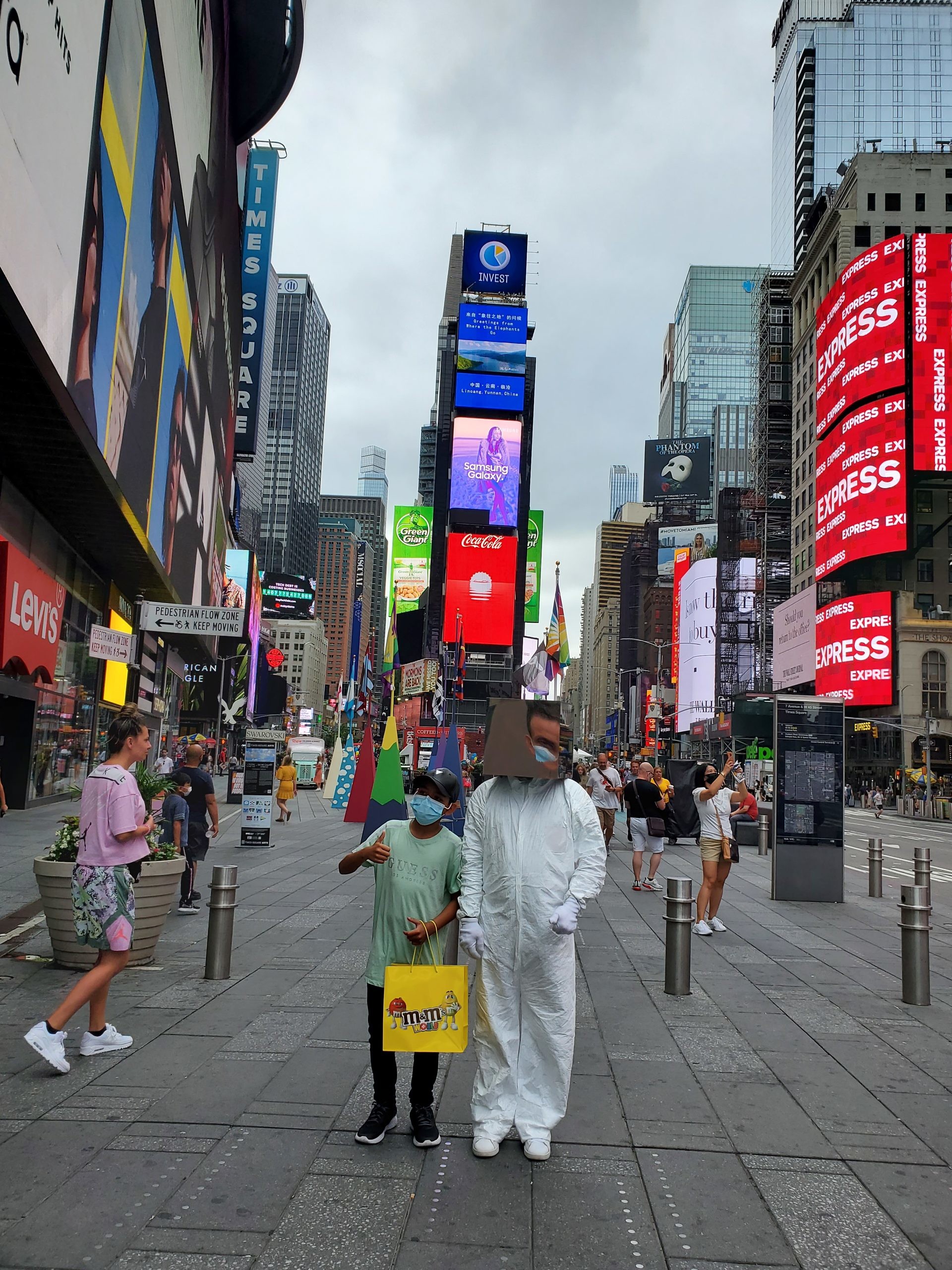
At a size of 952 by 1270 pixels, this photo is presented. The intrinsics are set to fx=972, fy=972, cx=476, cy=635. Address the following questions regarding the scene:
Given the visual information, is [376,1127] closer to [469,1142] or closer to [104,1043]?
[469,1142]

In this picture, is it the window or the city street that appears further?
the window

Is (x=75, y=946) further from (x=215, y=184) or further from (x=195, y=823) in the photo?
(x=215, y=184)

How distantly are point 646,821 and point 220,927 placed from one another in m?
7.88

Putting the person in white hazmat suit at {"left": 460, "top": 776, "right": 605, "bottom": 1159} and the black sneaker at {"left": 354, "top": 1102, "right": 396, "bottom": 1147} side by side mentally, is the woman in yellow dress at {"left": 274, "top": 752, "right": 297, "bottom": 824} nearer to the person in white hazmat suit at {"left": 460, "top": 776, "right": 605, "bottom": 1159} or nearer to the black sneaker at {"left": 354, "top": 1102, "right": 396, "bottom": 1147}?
the black sneaker at {"left": 354, "top": 1102, "right": 396, "bottom": 1147}

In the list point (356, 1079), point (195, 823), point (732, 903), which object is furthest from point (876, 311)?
point (356, 1079)

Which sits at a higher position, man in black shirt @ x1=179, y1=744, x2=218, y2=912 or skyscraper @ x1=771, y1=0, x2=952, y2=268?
skyscraper @ x1=771, y1=0, x2=952, y2=268

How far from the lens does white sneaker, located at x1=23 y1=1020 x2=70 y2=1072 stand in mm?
5113

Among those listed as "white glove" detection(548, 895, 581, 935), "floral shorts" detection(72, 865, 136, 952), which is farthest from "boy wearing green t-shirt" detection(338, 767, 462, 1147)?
"floral shorts" detection(72, 865, 136, 952)

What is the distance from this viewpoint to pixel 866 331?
62.4 meters

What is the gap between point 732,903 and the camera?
13164 millimetres

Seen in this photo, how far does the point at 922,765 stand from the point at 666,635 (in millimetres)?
97544

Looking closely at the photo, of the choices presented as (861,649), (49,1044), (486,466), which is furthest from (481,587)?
(49,1044)

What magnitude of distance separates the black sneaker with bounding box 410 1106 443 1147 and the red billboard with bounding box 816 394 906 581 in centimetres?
6028

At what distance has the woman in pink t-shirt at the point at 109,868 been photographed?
5.51 meters
